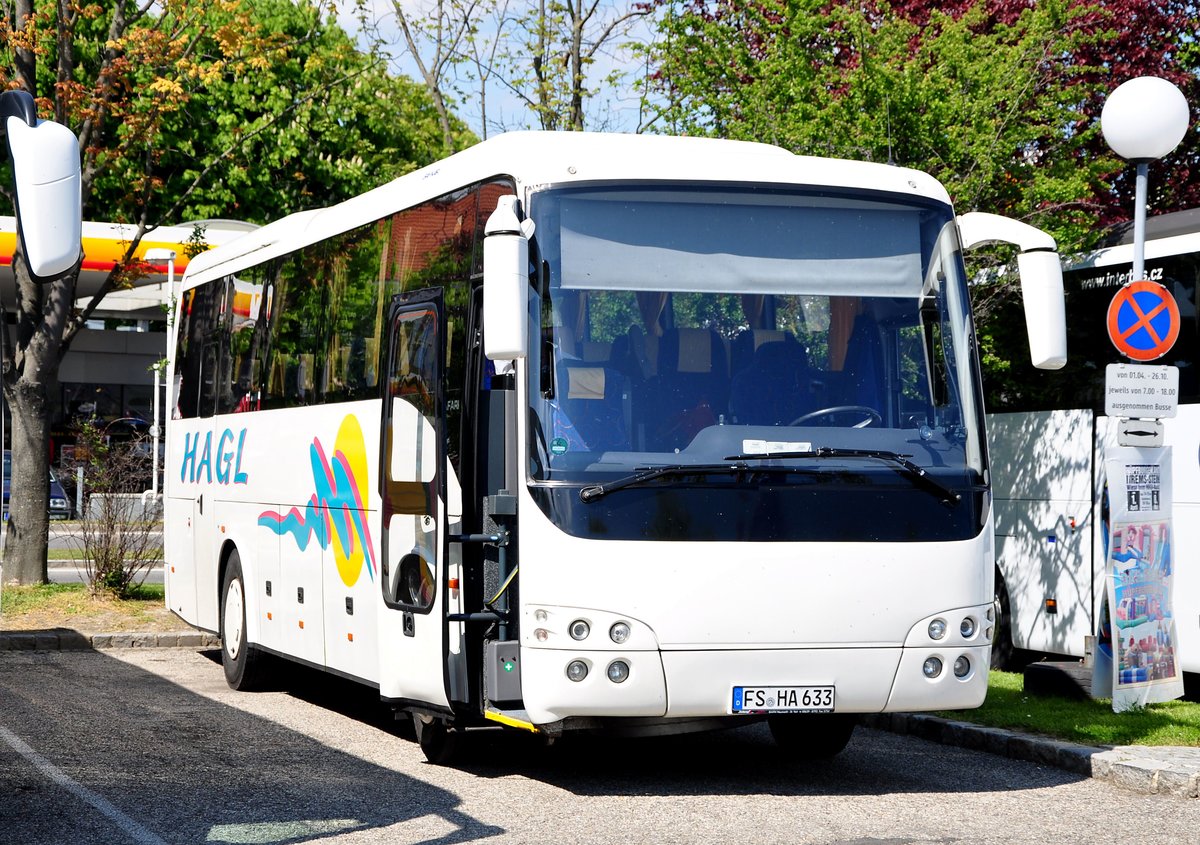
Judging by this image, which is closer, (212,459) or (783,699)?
(783,699)

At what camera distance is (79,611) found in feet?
57.0

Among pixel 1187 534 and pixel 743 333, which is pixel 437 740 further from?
pixel 1187 534

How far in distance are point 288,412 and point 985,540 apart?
5.61m

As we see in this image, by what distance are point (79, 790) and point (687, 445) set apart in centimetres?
369

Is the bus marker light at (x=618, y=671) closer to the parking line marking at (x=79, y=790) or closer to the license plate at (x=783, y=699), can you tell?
the license plate at (x=783, y=699)

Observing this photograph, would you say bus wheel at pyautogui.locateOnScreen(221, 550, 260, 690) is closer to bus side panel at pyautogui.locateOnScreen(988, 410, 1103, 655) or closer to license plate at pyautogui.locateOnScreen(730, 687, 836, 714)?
license plate at pyautogui.locateOnScreen(730, 687, 836, 714)

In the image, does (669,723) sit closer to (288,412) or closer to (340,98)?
(288,412)

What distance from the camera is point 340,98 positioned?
29.1 m

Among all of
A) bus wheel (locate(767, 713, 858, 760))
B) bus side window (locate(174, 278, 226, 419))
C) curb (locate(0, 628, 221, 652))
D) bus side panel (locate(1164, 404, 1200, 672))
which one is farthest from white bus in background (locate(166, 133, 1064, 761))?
curb (locate(0, 628, 221, 652))

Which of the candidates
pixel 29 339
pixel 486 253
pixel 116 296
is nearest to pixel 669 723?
pixel 486 253

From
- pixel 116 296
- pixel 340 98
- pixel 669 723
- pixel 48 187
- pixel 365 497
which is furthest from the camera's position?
pixel 116 296

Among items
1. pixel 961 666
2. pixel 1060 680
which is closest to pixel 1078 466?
pixel 1060 680

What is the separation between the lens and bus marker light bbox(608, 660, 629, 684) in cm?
833

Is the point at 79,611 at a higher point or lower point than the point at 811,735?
higher
